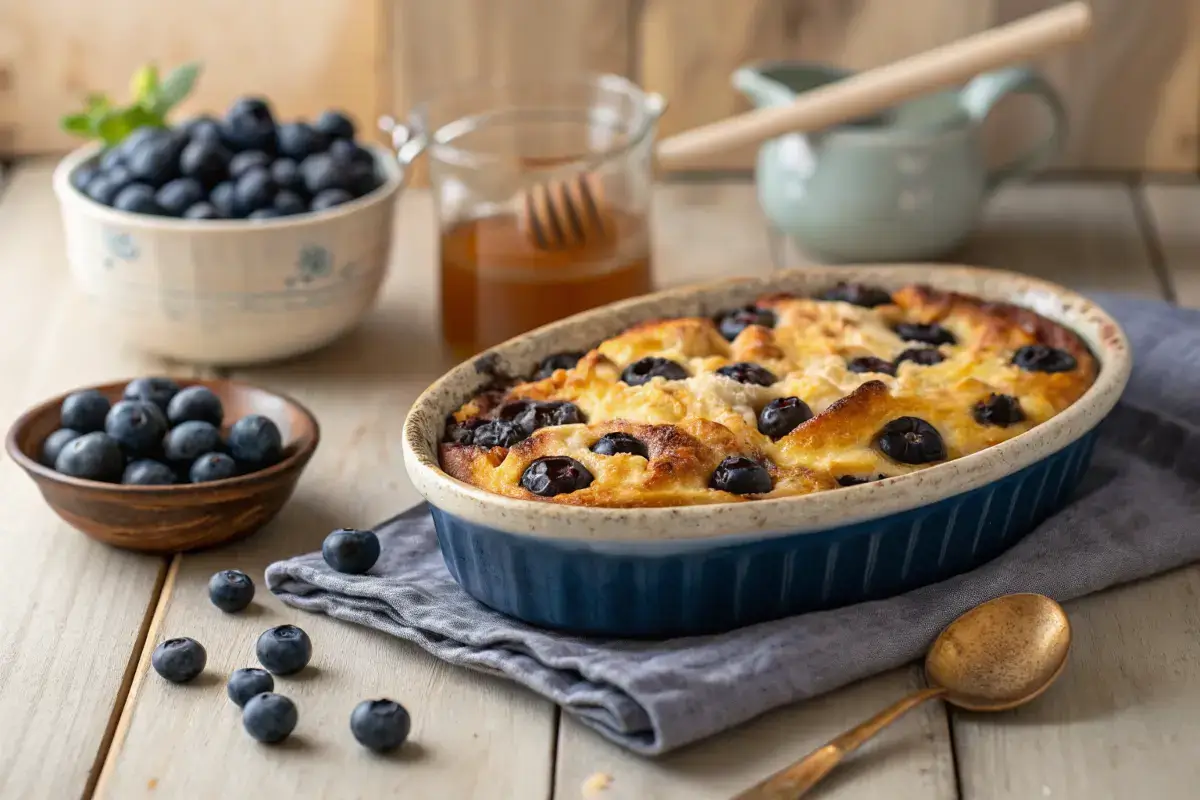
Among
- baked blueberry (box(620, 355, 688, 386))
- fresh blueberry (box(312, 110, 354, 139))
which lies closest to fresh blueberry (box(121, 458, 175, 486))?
baked blueberry (box(620, 355, 688, 386))

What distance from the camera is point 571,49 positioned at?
128 inches

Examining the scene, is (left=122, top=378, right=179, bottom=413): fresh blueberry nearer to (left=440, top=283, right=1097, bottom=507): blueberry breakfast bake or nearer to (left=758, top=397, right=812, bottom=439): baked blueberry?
(left=440, top=283, right=1097, bottom=507): blueberry breakfast bake

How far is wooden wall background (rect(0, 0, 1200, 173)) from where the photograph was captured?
318cm

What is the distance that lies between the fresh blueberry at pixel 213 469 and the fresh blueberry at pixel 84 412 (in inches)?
6.4

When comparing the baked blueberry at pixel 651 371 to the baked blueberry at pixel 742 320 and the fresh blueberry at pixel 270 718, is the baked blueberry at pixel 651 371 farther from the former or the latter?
the fresh blueberry at pixel 270 718

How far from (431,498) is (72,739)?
1.45ft

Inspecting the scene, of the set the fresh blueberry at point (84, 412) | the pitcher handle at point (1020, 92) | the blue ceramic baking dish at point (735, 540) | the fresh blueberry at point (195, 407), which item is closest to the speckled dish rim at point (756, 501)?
the blue ceramic baking dish at point (735, 540)

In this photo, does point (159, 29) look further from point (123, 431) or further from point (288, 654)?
point (288, 654)

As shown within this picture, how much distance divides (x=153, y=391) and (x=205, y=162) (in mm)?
499

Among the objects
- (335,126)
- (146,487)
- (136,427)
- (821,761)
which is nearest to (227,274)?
(335,126)

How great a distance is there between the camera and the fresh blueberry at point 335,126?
2.55m

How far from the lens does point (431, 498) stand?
66.7 inches

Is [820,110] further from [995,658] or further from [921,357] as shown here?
[995,658]

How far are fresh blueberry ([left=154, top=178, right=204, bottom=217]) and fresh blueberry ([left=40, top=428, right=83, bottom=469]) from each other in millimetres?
501
